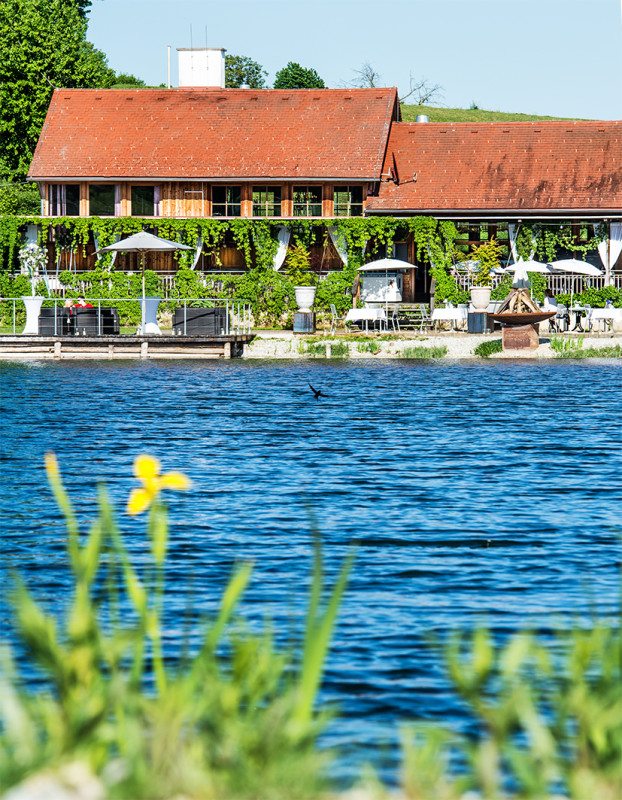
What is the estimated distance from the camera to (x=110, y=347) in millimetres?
39156

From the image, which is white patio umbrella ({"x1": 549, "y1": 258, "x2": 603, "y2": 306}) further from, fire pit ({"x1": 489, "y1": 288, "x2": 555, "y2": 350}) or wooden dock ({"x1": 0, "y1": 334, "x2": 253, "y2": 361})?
wooden dock ({"x1": 0, "y1": 334, "x2": 253, "y2": 361})

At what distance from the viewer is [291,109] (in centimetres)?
5119

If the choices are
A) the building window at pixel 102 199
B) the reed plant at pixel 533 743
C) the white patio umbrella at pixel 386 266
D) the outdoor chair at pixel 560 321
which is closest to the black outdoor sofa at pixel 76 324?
the white patio umbrella at pixel 386 266

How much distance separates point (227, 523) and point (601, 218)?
34.6 meters

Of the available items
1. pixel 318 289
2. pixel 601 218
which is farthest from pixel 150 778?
pixel 601 218

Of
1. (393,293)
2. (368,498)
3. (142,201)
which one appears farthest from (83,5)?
(368,498)

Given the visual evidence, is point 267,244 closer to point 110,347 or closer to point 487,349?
point 110,347

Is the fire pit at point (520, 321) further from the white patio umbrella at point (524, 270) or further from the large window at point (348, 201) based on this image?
the large window at point (348, 201)

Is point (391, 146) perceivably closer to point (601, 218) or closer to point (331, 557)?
point (601, 218)

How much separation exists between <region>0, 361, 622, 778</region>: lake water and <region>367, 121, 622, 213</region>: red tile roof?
48.8ft

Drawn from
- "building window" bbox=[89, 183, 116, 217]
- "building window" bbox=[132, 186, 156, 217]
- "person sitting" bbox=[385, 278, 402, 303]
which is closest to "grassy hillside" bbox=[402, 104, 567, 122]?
"building window" bbox=[89, 183, 116, 217]

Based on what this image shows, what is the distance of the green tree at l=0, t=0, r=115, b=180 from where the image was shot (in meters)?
59.9

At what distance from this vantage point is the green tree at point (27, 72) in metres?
59.9

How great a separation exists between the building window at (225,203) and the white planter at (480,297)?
10.2 metres
